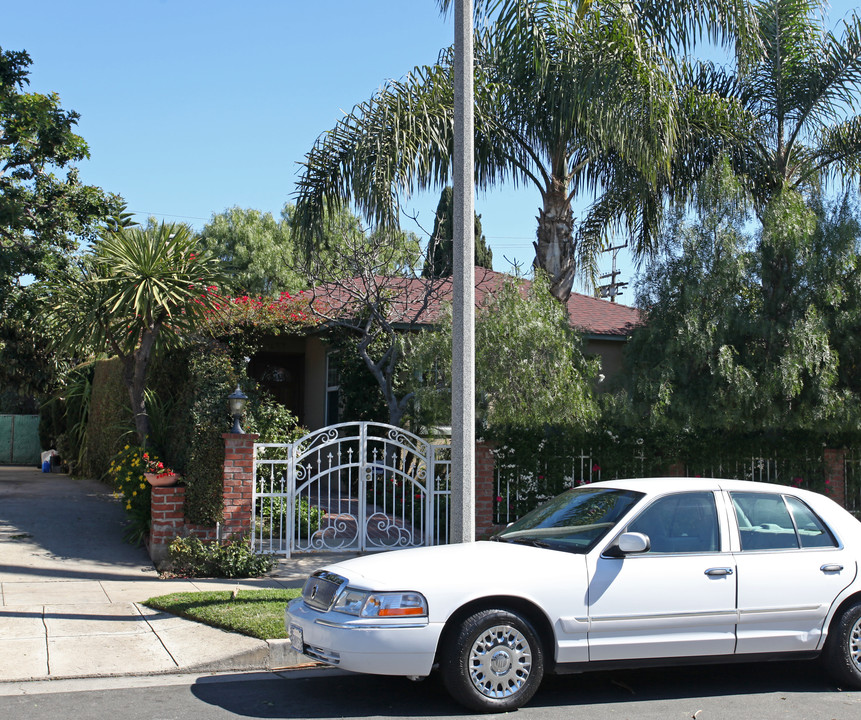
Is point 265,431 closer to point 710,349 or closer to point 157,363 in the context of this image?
point 157,363

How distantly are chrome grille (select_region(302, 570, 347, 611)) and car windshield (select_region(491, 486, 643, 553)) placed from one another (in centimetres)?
143

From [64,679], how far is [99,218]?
10376 millimetres

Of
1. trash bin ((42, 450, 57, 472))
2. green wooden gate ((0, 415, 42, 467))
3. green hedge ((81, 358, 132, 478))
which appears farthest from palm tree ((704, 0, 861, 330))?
green wooden gate ((0, 415, 42, 467))

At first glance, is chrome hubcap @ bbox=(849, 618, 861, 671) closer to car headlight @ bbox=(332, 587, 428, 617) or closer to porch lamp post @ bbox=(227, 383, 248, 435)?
car headlight @ bbox=(332, 587, 428, 617)

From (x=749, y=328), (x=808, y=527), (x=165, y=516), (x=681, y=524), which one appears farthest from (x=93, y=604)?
(x=749, y=328)

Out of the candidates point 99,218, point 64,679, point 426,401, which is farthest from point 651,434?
point 99,218

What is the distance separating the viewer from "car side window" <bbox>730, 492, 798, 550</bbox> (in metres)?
6.34

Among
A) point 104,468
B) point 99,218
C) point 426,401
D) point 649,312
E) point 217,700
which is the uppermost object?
point 99,218

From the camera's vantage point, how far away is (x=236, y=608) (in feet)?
26.2

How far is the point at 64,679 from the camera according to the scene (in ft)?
20.8

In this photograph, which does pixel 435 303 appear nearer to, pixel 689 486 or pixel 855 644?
pixel 689 486

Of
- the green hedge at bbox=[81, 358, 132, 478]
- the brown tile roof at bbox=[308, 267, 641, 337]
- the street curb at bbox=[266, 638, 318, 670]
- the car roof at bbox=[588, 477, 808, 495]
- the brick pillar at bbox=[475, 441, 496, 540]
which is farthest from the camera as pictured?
the green hedge at bbox=[81, 358, 132, 478]

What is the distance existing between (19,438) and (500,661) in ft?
81.0

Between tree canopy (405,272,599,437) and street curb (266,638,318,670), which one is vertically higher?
tree canopy (405,272,599,437)
